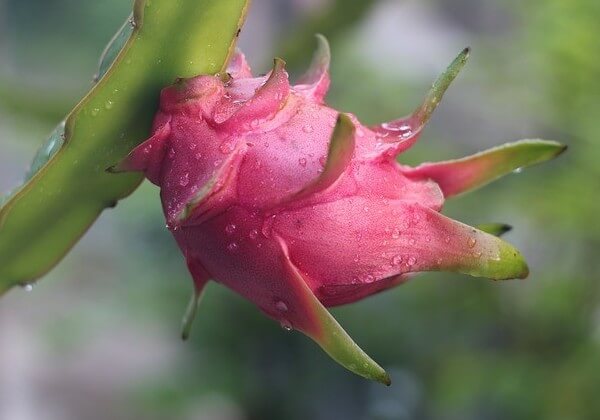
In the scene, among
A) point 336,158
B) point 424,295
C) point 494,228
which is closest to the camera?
point 336,158

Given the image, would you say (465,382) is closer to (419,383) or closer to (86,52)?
(419,383)

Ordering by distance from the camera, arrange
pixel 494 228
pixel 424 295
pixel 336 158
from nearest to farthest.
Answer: pixel 336 158 < pixel 494 228 < pixel 424 295

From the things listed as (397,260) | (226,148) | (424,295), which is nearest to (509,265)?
(397,260)

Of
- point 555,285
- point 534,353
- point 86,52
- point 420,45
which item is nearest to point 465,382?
point 534,353

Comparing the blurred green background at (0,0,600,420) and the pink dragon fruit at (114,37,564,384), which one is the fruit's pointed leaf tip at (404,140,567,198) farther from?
the blurred green background at (0,0,600,420)

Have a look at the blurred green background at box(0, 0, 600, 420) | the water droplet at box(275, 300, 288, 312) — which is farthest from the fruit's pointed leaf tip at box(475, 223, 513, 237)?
the blurred green background at box(0, 0, 600, 420)

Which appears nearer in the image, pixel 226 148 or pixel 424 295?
pixel 226 148

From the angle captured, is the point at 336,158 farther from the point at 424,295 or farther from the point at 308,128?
the point at 424,295
